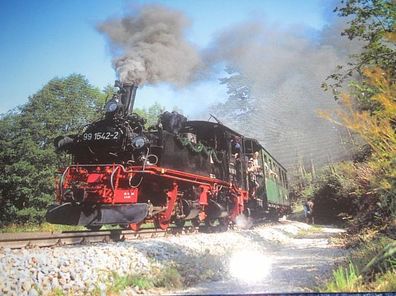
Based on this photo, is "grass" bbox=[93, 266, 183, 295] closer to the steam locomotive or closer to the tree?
the steam locomotive

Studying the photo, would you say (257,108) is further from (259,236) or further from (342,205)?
(342,205)

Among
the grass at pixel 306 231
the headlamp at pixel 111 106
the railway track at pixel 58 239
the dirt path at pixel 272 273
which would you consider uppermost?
the headlamp at pixel 111 106

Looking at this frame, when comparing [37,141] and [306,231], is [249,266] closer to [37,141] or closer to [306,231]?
[37,141]

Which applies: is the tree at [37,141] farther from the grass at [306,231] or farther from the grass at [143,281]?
the grass at [306,231]

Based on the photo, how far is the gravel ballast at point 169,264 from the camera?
9.30ft

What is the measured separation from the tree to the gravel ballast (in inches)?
79.9

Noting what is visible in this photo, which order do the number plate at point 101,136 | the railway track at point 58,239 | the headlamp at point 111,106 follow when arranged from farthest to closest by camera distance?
the headlamp at point 111,106, the number plate at point 101,136, the railway track at point 58,239

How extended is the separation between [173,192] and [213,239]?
1.10 m

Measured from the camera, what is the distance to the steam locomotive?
528 centimetres

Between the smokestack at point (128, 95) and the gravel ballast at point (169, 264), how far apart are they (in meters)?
2.44

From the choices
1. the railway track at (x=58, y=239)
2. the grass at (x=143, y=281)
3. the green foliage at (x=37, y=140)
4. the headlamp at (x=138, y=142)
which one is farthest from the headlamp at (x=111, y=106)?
the grass at (x=143, y=281)

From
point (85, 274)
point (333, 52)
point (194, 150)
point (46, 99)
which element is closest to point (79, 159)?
point (46, 99)

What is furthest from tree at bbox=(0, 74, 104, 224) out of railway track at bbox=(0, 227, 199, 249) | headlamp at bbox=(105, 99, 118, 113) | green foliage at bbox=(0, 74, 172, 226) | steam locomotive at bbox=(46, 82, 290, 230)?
railway track at bbox=(0, 227, 199, 249)

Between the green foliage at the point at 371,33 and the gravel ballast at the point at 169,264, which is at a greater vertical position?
the green foliage at the point at 371,33
